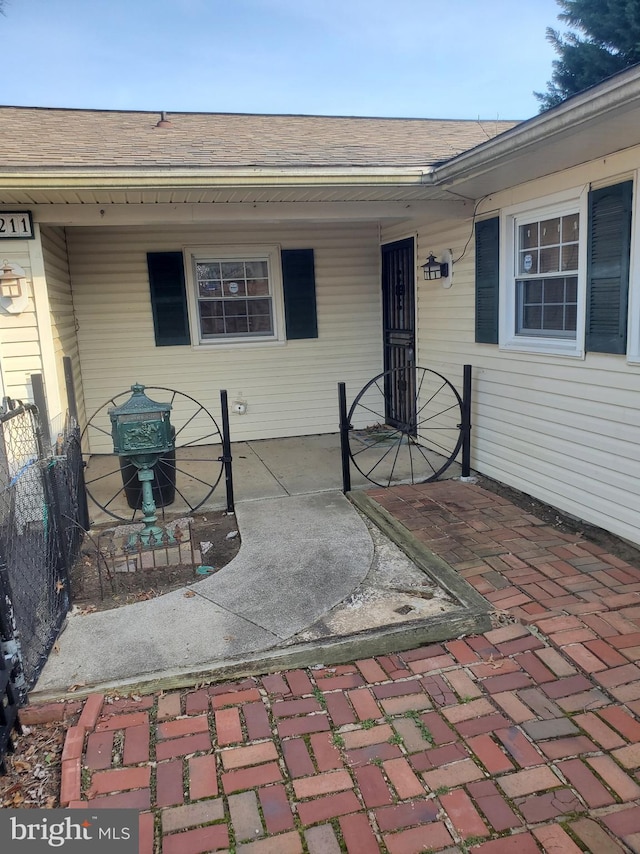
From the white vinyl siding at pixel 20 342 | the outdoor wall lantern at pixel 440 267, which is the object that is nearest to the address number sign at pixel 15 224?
the white vinyl siding at pixel 20 342

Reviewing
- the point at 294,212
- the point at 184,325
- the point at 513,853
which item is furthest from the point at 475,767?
the point at 184,325

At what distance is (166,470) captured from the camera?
502 centimetres

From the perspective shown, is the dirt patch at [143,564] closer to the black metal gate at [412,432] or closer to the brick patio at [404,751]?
the brick patio at [404,751]

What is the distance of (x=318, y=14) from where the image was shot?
16.1 metres

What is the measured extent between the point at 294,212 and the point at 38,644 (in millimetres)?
4005

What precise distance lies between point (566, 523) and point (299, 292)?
4.12m

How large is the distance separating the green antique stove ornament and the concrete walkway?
0.77 meters

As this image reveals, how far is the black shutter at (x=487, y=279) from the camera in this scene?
4930 mm

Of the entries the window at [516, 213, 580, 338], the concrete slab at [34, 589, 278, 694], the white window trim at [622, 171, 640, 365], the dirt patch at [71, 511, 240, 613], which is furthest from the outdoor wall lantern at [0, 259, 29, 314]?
the white window trim at [622, 171, 640, 365]

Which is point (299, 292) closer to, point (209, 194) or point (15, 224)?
point (209, 194)

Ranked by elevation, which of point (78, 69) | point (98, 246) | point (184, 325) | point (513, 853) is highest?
point (78, 69)

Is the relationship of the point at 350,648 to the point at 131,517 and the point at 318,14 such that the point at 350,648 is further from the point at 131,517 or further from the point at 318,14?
the point at 318,14

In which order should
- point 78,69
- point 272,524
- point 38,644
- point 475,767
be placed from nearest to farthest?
1. point 475,767
2. point 38,644
3. point 272,524
4. point 78,69

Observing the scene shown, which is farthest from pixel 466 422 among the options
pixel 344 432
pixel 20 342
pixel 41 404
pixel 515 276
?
pixel 20 342
